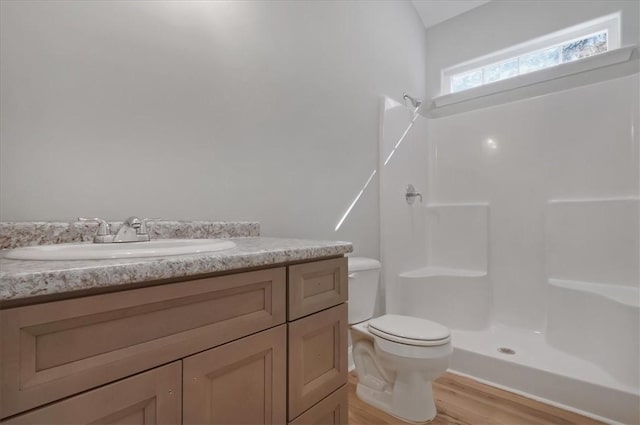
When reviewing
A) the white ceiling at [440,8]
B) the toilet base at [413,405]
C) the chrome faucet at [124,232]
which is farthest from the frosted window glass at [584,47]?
the chrome faucet at [124,232]

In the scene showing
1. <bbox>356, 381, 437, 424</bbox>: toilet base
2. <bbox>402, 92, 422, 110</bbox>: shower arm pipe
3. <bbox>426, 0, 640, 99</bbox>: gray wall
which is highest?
<bbox>426, 0, 640, 99</bbox>: gray wall

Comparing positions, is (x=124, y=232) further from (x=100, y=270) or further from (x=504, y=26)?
(x=504, y=26)

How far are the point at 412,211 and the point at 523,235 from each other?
831 millimetres

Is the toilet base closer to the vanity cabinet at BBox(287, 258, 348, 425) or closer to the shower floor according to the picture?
the shower floor

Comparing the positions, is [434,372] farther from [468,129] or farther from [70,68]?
[468,129]

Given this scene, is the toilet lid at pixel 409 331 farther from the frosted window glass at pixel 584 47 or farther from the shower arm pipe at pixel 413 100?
the frosted window glass at pixel 584 47

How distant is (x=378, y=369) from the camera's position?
1771mm

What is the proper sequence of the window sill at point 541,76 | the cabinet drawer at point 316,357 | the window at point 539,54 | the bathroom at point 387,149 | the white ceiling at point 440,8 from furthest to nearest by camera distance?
the white ceiling at point 440,8, the window at point 539,54, the window sill at point 541,76, the bathroom at point 387,149, the cabinet drawer at point 316,357

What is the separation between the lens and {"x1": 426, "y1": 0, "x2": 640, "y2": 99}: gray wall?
2.21m

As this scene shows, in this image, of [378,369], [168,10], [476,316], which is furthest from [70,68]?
[476,316]

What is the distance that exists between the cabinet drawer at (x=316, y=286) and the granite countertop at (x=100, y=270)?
0.44 ft

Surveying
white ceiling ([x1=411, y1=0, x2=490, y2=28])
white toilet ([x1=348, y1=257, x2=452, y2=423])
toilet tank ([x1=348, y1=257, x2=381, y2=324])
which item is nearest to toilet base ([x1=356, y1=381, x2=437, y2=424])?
white toilet ([x1=348, y1=257, x2=452, y2=423])

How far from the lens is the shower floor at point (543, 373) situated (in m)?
1.58

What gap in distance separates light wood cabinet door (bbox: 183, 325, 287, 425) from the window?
2878mm
